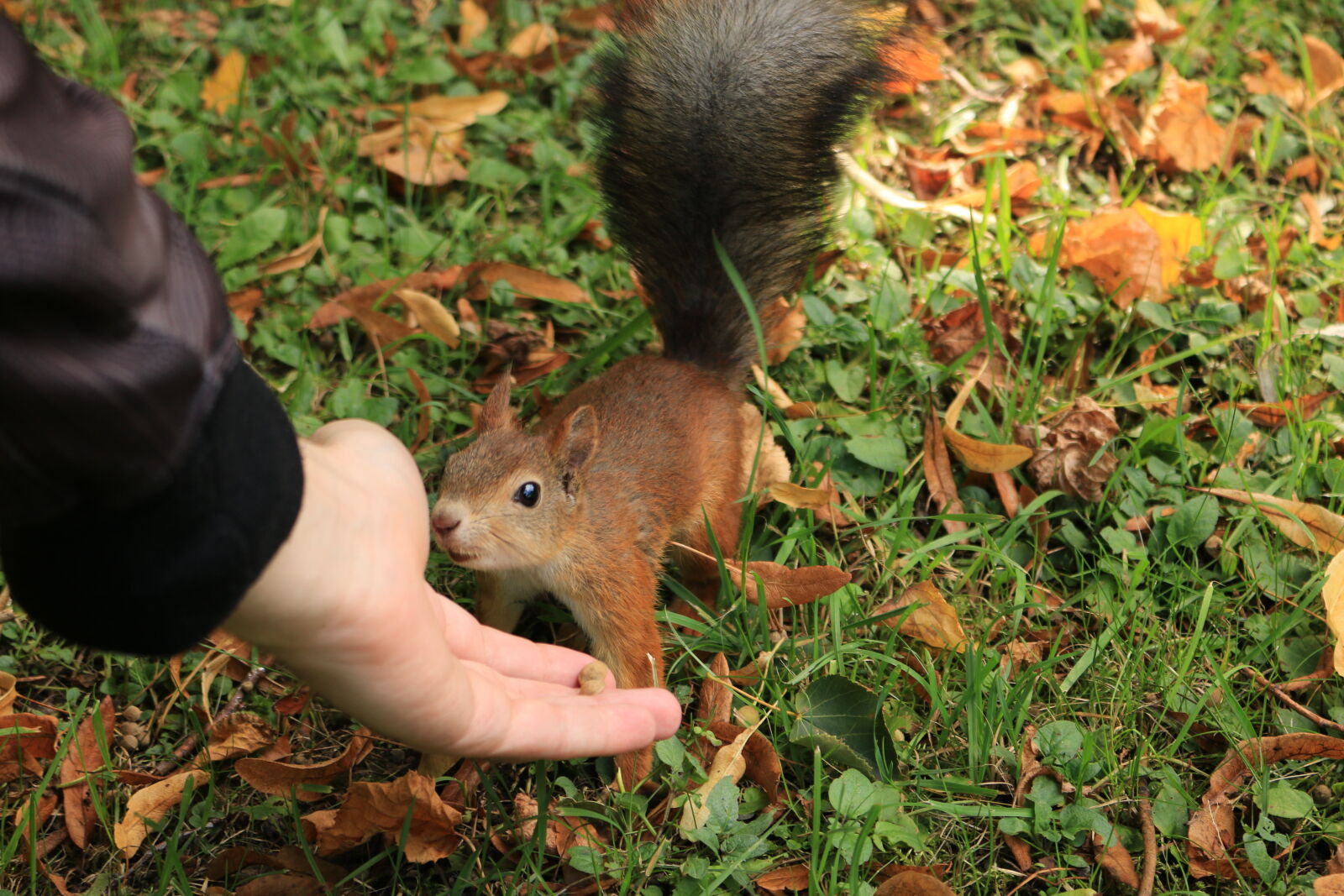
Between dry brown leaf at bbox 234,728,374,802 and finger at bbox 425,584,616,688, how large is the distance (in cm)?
25

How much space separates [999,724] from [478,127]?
192cm

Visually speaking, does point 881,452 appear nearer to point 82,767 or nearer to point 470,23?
point 82,767

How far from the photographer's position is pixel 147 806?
1581 mm

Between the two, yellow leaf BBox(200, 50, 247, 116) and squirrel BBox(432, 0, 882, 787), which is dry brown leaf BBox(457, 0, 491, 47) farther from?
squirrel BBox(432, 0, 882, 787)

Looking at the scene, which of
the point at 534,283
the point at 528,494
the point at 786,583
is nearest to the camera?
the point at 528,494

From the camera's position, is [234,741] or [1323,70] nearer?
[234,741]

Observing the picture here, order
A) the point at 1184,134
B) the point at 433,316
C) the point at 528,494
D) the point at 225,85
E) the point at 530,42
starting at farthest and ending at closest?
the point at 530,42, the point at 225,85, the point at 1184,134, the point at 433,316, the point at 528,494

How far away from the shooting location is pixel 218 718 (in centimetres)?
172

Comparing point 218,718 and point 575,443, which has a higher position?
point 575,443

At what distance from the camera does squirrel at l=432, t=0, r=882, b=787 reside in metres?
1.75

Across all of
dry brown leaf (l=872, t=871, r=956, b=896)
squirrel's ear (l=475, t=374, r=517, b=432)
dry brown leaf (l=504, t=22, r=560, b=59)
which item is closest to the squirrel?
squirrel's ear (l=475, t=374, r=517, b=432)

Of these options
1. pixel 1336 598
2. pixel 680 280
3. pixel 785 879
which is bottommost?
pixel 785 879

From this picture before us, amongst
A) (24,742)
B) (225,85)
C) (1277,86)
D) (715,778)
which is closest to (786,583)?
(715,778)

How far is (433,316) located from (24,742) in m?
1.05
